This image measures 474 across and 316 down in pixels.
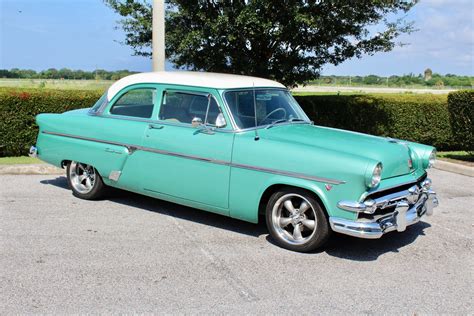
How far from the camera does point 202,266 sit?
4.70 m

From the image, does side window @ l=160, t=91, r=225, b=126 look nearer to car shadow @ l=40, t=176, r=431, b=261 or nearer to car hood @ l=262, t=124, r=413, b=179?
car hood @ l=262, t=124, r=413, b=179

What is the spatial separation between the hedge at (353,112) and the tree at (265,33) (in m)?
1.32

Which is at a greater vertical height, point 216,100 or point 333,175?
point 216,100

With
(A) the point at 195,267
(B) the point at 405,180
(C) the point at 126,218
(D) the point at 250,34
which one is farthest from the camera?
(D) the point at 250,34

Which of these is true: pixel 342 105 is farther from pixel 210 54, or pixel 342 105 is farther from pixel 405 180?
pixel 405 180

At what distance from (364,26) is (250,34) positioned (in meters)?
2.34

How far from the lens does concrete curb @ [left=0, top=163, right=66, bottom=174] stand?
8.45m

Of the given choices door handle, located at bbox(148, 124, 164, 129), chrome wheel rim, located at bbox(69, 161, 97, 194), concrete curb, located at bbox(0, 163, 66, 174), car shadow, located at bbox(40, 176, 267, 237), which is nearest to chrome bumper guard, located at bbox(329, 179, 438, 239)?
car shadow, located at bbox(40, 176, 267, 237)

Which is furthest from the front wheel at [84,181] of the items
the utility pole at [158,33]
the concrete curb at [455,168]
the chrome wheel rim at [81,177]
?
the concrete curb at [455,168]

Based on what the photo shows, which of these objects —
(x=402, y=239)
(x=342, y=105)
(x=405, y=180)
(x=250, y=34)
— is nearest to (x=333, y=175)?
(x=405, y=180)

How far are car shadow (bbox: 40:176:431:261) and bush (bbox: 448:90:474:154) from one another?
15.2ft

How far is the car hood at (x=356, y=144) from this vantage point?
5.08 m

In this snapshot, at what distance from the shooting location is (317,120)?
11453 millimetres

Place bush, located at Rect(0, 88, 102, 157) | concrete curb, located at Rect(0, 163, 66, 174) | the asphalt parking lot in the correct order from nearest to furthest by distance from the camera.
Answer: the asphalt parking lot < concrete curb, located at Rect(0, 163, 66, 174) < bush, located at Rect(0, 88, 102, 157)
